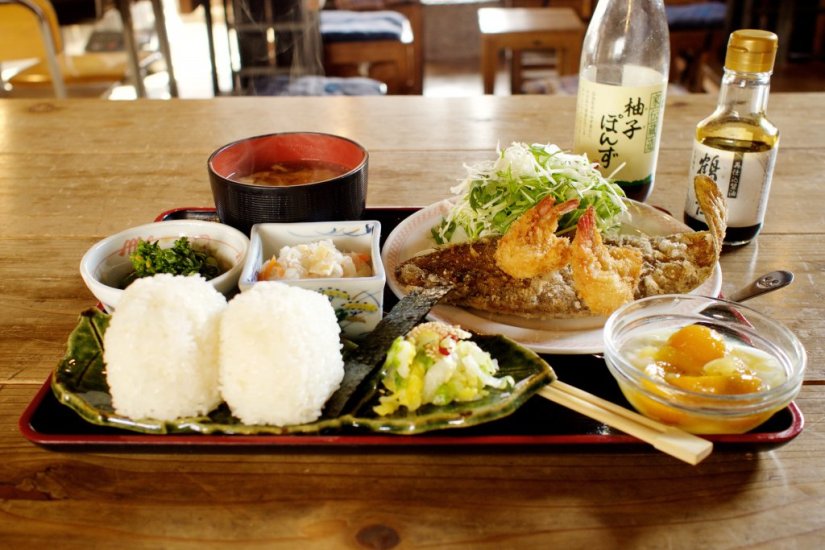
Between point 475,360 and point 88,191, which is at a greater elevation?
point 475,360

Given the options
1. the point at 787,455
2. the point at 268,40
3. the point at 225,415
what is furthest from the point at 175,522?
the point at 268,40

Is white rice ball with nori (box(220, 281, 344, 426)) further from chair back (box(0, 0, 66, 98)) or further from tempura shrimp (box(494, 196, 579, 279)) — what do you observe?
chair back (box(0, 0, 66, 98))

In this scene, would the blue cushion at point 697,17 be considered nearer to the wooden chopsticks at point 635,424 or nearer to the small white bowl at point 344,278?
the small white bowl at point 344,278

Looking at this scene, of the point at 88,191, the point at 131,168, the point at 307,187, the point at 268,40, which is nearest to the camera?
the point at 307,187

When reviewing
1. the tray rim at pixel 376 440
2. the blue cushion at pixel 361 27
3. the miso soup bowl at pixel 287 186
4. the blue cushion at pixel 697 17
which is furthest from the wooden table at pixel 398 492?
the blue cushion at pixel 697 17

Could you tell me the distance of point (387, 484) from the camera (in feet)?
2.82

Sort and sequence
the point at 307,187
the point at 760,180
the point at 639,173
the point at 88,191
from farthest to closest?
the point at 88,191 < the point at 639,173 < the point at 760,180 < the point at 307,187

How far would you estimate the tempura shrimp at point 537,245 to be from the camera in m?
1.15

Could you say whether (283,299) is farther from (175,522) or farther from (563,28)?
(563,28)

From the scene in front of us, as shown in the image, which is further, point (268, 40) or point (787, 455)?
point (268, 40)

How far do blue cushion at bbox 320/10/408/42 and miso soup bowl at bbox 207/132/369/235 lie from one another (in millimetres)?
3683

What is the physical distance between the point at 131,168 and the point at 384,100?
87 cm

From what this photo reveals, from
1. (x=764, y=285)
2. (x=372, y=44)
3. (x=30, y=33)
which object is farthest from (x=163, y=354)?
(x=372, y=44)

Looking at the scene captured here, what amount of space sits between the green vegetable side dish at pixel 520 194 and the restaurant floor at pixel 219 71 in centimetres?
311
